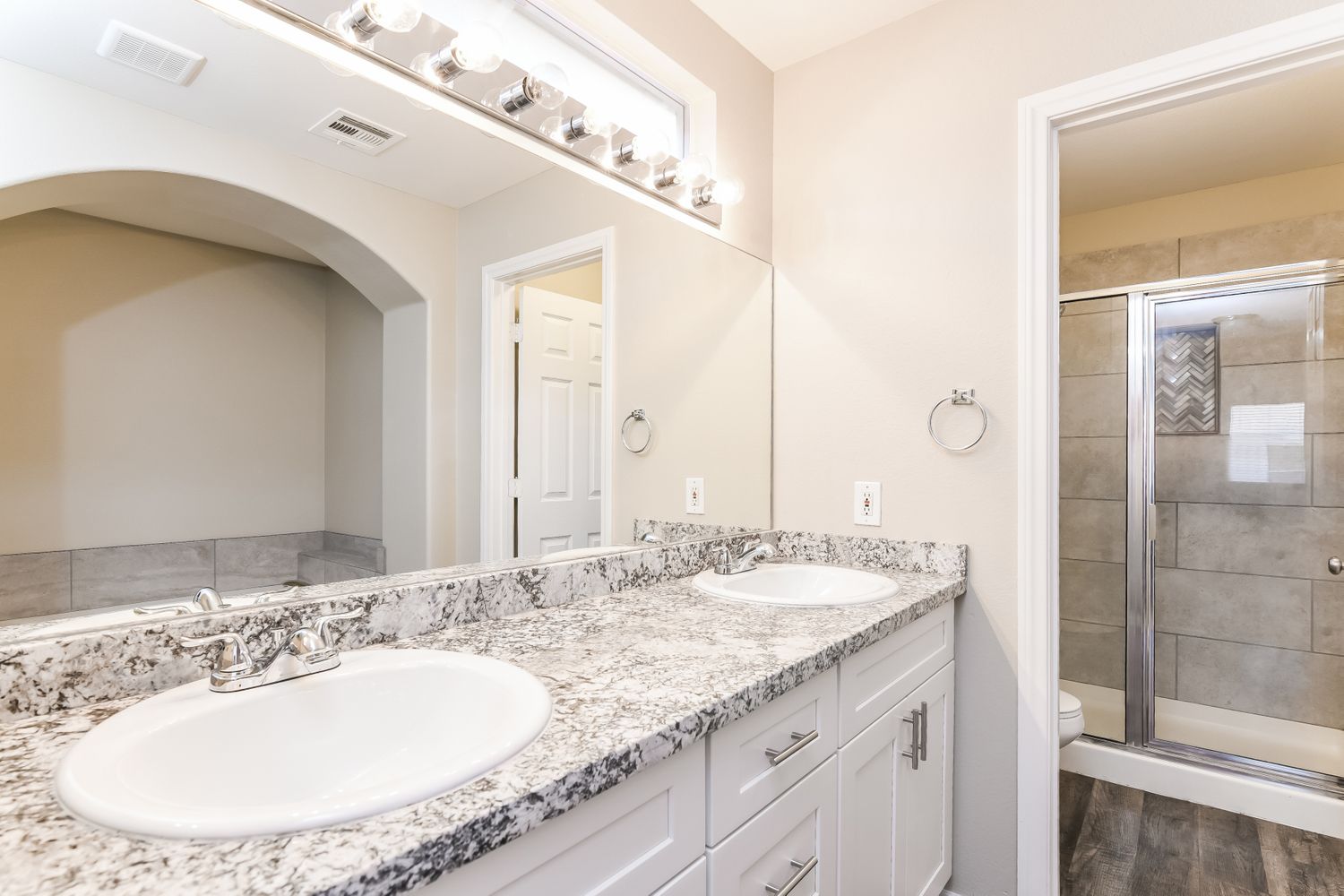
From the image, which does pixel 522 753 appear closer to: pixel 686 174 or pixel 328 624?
pixel 328 624

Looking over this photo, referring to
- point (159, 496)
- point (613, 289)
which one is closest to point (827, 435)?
point (613, 289)

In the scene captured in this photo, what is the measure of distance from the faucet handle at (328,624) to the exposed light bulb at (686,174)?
1.30m

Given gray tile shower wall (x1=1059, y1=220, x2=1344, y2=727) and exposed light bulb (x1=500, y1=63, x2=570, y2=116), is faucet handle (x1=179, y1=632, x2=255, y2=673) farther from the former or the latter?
gray tile shower wall (x1=1059, y1=220, x2=1344, y2=727)

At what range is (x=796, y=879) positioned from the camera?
3.41ft

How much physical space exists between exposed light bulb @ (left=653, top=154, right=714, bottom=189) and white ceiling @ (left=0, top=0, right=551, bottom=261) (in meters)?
0.57

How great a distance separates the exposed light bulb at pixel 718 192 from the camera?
1.87 metres

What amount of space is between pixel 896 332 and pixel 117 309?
167 centimetres

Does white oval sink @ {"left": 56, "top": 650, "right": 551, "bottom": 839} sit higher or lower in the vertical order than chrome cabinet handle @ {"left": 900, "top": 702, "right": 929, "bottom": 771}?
higher

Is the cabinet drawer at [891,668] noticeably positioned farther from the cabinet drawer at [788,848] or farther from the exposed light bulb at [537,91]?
the exposed light bulb at [537,91]

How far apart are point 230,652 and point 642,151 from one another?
1.40 meters

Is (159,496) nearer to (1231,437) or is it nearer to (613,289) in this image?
(613,289)

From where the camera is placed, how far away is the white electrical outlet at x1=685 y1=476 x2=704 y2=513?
1.84 metres

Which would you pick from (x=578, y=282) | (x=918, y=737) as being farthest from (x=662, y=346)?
(x=918, y=737)

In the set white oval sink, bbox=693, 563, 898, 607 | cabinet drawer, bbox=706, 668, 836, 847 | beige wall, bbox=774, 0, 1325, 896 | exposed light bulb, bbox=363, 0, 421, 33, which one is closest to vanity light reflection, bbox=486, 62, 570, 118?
exposed light bulb, bbox=363, 0, 421, 33
